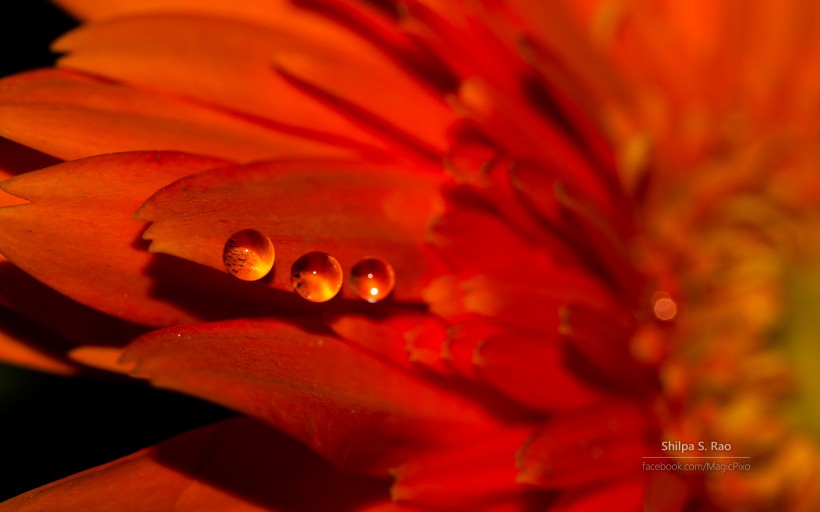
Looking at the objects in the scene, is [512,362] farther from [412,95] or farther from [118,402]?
[118,402]

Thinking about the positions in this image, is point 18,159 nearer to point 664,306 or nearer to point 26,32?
point 26,32

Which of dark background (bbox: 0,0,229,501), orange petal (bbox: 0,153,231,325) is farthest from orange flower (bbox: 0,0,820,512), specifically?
dark background (bbox: 0,0,229,501)

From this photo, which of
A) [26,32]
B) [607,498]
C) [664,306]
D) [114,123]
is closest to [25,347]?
[114,123]

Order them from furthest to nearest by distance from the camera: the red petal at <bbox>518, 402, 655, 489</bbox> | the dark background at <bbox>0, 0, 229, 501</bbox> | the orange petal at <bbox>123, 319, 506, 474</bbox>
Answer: the dark background at <bbox>0, 0, 229, 501</bbox>
the red petal at <bbox>518, 402, 655, 489</bbox>
the orange petal at <bbox>123, 319, 506, 474</bbox>

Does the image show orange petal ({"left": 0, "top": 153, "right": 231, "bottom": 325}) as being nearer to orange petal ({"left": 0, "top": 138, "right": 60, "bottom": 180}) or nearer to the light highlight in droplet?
orange petal ({"left": 0, "top": 138, "right": 60, "bottom": 180})

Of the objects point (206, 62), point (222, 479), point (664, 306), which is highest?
point (664, 306)

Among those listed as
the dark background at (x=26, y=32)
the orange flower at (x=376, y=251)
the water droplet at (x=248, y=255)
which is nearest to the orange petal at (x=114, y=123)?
the orange flower at (x=376, y=251)

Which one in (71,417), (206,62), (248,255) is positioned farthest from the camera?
(71,417)
